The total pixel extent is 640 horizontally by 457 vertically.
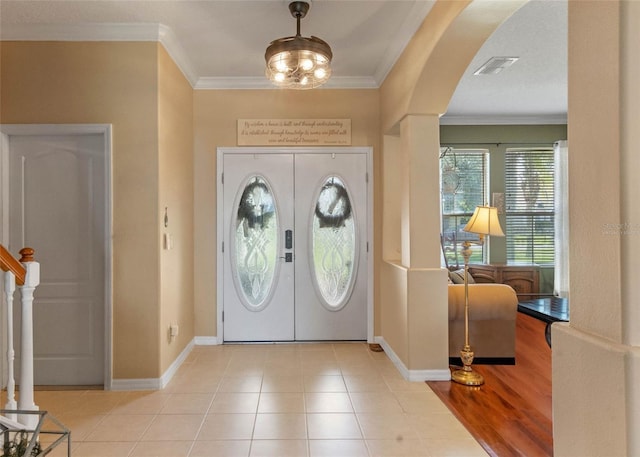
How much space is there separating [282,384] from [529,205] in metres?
4.85

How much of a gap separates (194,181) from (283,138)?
1069 millimetres

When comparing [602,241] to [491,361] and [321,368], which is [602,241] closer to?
[321,368]

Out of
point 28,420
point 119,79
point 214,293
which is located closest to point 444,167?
point 214,293

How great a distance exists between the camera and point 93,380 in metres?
3.15

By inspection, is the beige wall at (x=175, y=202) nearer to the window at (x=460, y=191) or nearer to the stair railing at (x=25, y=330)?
the stair railing at (x=25, y=330)

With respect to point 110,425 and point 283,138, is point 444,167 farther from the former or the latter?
point 110,425

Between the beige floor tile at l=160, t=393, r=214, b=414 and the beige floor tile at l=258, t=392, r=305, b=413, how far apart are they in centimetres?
39

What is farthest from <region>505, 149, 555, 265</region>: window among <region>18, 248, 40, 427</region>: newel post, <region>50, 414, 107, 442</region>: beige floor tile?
<region>18, 248, 40, 427</region>: newel post

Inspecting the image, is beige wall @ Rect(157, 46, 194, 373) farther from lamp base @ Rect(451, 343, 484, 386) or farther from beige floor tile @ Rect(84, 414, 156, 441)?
lamp base @ Rect(451, 343, 484, 386)

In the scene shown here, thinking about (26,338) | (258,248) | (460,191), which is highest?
(460,191)

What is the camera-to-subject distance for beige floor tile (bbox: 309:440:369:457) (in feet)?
7.16

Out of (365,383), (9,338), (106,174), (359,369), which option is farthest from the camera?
(359,369)

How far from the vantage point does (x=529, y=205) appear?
6047 mm

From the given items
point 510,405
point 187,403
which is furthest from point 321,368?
point 510,405
